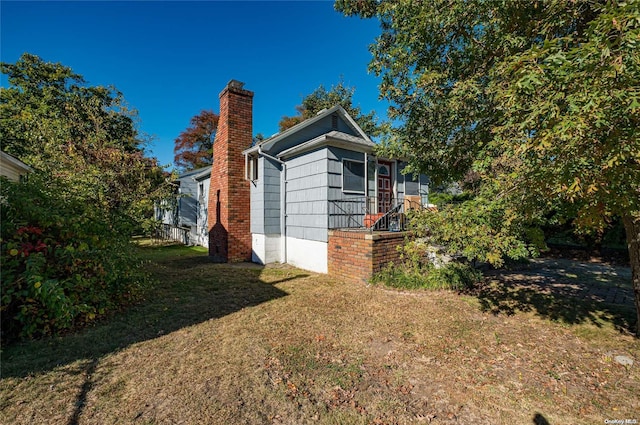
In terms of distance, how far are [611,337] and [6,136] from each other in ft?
77.5

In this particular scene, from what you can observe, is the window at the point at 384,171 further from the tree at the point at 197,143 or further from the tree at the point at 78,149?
the tree at the point at 197,143

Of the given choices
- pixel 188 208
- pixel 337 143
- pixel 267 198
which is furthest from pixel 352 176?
pixel 188 208

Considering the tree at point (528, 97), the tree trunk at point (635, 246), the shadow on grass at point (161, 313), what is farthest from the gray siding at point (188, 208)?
the tree trunk at point (635, 246)

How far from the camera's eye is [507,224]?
4.02 m

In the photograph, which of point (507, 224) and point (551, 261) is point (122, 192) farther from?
point (551, 261)

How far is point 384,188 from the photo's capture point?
10664 mm

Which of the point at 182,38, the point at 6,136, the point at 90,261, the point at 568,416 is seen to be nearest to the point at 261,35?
the point at 182,38

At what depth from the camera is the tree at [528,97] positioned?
2.32 meters

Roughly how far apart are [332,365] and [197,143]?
35.7 m

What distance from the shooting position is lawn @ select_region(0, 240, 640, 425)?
101 inches

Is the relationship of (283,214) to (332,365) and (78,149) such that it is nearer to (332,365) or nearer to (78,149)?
(332,365)

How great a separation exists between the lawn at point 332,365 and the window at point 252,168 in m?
5.48

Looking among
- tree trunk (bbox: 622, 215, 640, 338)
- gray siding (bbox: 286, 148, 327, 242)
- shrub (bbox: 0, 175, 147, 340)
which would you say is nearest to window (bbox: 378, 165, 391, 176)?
gray siding (bbox: 286, 148, 327, 242)

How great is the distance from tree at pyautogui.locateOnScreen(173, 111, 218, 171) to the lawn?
30.9 metres
